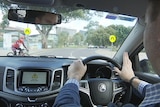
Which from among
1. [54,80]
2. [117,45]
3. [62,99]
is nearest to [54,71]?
[54,80]

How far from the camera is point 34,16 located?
2975mm

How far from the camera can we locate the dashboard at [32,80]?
326 centimetres

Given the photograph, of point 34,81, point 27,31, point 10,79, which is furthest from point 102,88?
point 27,31

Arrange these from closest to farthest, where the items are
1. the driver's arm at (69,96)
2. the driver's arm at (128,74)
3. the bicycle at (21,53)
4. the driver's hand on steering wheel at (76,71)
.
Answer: the driver's arm at (69,96) → the driver's hand on steering wheel at (76,71) → the driver's arm at (128,74) → the bicycle at (21,53)

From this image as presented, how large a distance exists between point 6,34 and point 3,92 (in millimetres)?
737

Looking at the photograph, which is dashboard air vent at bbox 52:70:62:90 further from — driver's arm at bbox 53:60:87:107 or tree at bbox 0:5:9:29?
driver's arm at bbox 53:60:87:107

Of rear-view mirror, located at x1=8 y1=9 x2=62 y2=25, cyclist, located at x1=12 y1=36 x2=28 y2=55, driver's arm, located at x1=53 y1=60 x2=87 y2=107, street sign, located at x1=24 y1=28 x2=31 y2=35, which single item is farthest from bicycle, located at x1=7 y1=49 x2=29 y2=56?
driver's arm, located at x1=53 y1=60 x2=87 y2=107

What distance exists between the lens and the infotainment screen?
333 centimetres

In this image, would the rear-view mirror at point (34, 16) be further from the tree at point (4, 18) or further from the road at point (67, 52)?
the road at point (67, 52)

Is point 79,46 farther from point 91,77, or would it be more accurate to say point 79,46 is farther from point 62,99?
point 62,99

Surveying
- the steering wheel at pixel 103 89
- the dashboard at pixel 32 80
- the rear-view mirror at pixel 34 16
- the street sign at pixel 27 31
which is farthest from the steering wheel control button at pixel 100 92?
the street sign at pixel 27 31

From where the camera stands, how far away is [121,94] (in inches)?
129

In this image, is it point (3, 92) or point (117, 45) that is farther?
point (117, 45)

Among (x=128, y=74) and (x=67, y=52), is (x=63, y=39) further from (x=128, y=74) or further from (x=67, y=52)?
(x=128, y=74)
